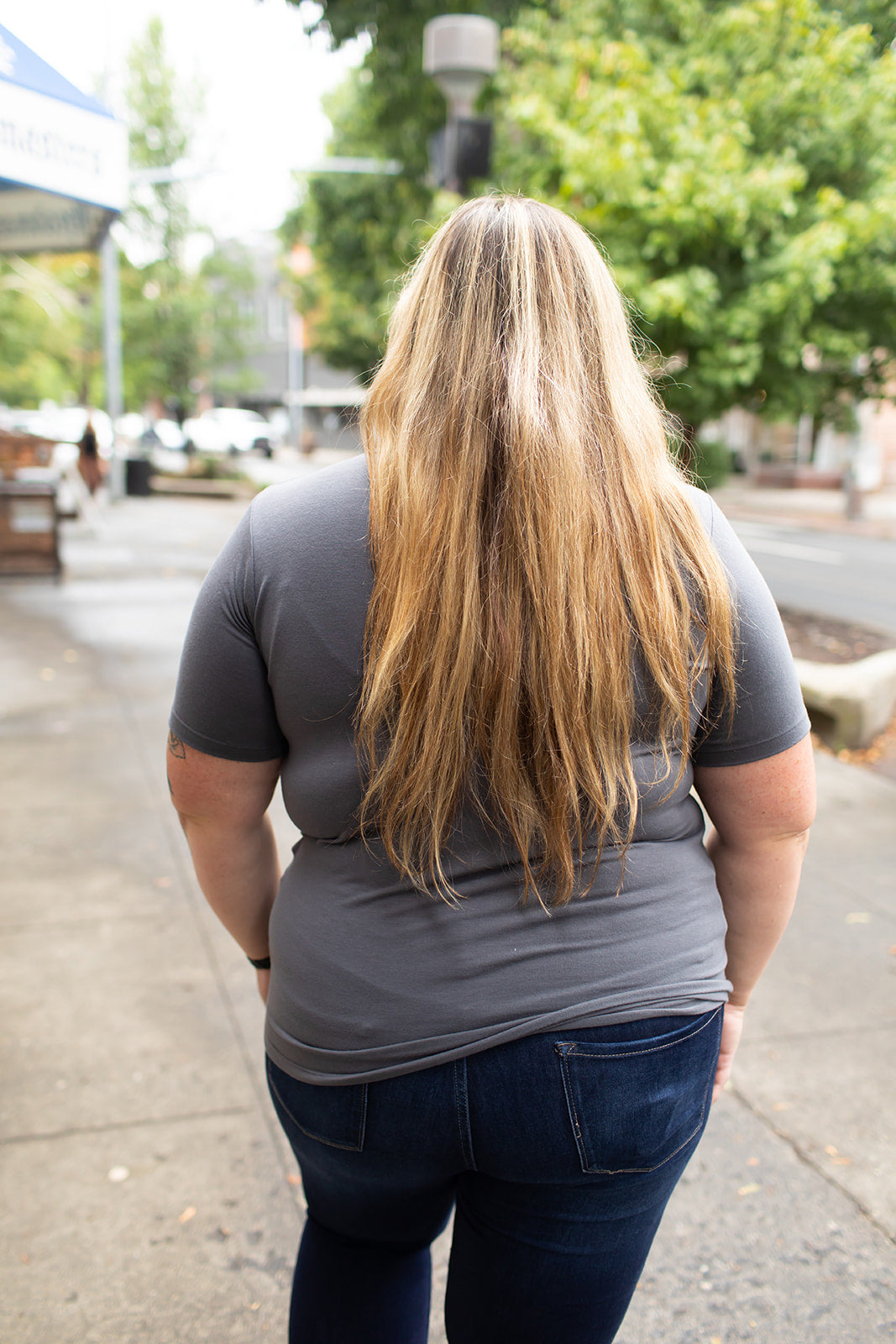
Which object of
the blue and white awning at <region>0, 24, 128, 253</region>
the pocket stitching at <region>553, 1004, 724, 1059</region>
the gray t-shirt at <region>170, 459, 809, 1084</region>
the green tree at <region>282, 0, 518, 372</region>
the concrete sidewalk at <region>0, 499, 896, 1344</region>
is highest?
the green tree at <region>282, 0, 518, 372</region>

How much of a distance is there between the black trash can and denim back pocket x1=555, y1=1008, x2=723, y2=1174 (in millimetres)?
21934

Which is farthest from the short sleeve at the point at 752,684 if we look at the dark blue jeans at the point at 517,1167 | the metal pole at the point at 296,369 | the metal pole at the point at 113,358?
the metal pole at the point at 296,369

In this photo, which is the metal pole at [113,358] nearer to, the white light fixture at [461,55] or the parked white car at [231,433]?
the white light fixture at [461,55]

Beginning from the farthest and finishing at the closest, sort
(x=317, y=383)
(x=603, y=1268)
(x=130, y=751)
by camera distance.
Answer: (x=317, y=383) < (x=130, y=751) < (x=603, y=1268)

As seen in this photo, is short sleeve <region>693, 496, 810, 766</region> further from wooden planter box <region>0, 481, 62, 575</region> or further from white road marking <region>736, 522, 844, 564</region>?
white road marking <region>736, 522, 844, 564</region>

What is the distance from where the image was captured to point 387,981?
118 centimetres

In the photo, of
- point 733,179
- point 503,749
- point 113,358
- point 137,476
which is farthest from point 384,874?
point 137,476

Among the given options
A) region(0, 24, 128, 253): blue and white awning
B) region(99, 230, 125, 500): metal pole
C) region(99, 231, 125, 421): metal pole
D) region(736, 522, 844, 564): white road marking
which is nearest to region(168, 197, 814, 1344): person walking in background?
region(0, 24, 128, 253): blue and white awning

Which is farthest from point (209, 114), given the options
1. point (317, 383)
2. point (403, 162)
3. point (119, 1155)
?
point (317, 383)

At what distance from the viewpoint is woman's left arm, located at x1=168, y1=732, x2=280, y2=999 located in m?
1.34

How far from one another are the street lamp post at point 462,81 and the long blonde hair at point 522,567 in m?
6.26

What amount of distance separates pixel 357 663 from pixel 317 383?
62.0 m

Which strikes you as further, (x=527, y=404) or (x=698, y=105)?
(x=698, y=105)

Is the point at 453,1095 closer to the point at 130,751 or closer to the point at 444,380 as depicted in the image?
the point at 444,380
